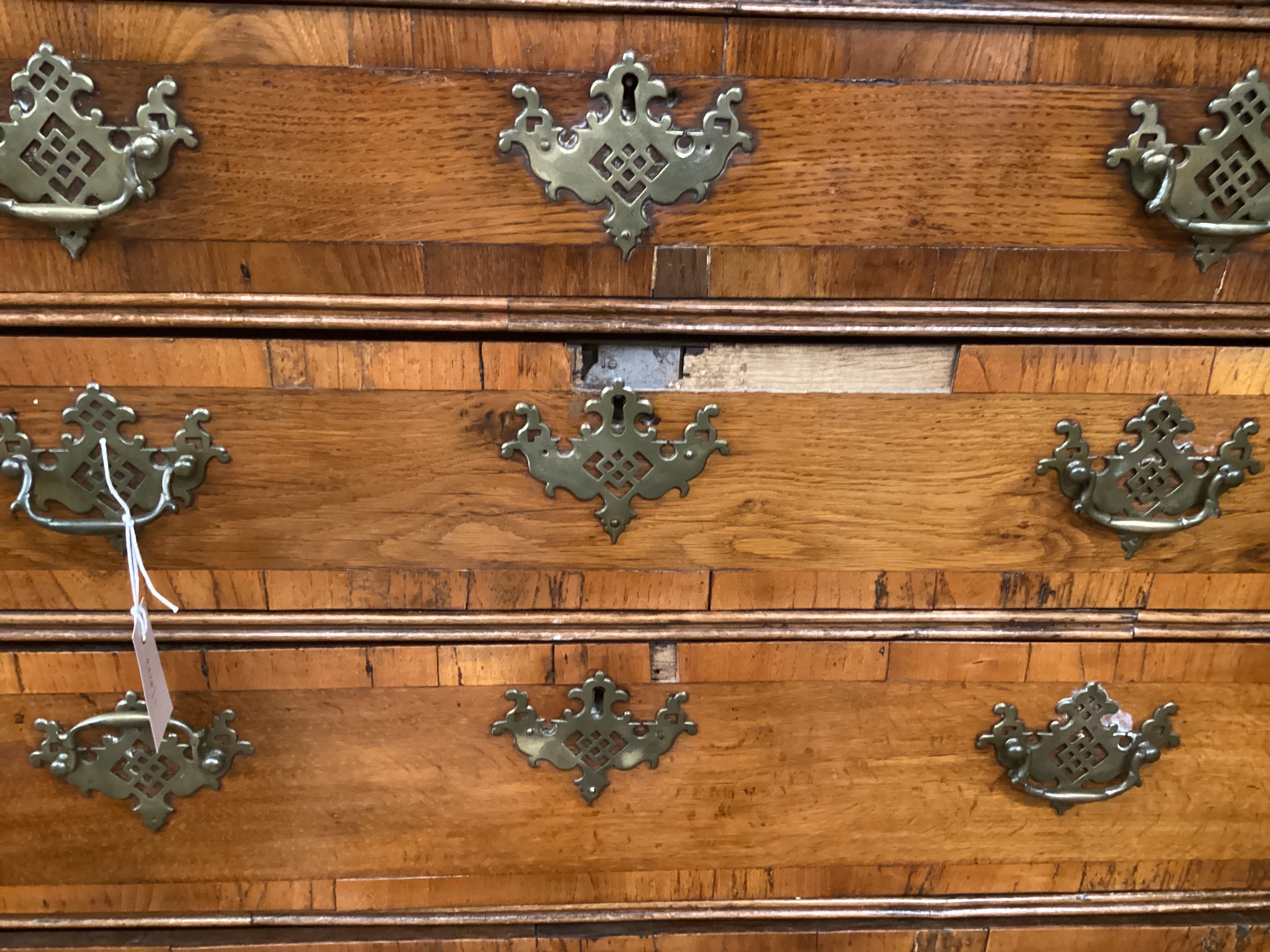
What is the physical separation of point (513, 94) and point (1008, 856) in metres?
0.76

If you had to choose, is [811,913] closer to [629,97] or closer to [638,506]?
[638,506]

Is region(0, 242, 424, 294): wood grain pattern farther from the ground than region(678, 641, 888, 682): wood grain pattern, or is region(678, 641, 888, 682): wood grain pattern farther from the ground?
region(0, 242, 424, 294): wood grain pattern

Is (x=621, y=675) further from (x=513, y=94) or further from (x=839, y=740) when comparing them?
(x=513, y=94)

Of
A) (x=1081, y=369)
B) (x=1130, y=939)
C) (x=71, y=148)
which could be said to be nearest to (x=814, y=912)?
(x=1130, y=939)

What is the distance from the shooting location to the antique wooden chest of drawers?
21.7 inches

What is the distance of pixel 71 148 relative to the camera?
1.74 ft

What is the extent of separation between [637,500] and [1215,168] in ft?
1.52

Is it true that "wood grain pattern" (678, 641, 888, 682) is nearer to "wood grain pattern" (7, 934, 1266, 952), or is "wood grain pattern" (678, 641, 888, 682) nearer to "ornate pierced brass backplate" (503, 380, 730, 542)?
"ornate pierced brass backplate" (503, 380, 730, 542)

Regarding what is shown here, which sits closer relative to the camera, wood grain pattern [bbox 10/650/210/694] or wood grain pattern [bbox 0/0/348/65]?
wood grain pattern [bbox 0/0/348/65]

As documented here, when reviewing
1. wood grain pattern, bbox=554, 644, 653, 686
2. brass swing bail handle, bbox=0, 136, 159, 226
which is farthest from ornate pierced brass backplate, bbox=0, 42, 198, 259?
wood grain pattern, bbox=554, 644, 653, 686

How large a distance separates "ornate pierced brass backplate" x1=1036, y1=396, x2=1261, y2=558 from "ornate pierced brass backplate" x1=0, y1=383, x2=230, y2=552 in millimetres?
637

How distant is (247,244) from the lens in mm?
574

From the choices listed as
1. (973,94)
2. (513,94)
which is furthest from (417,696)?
(973,94)

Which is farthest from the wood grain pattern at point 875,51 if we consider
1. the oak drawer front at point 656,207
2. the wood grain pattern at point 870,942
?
the wood grain pattern at point 870,942
